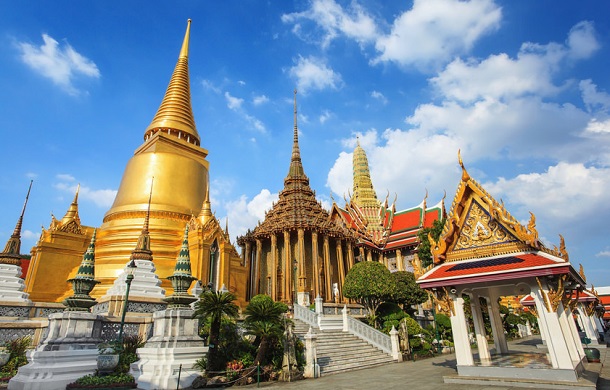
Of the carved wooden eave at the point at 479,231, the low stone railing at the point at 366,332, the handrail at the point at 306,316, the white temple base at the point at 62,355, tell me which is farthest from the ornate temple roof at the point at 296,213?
the white temple base at the point at 62,355

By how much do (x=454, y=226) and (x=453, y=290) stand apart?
5.80 ft

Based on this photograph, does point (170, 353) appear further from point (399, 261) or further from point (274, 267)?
point (399, 261)

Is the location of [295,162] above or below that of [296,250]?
above

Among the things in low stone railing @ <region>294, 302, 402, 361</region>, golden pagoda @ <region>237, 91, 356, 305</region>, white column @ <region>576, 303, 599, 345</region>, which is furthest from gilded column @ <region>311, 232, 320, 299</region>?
white column @ <region>576, 303, 599, 345</region>

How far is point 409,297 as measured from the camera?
2114 centimetres

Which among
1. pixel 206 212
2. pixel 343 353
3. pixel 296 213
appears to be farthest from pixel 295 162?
pixel 343 353

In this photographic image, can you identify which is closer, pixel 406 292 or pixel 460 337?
pixel 460 337

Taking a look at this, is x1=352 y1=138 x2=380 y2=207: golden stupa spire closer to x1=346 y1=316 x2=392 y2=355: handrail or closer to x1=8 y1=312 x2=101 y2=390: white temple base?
x1=346 y1=316 x2=392 y2=355: handrail

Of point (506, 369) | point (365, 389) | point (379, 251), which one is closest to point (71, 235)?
point (365, 389)

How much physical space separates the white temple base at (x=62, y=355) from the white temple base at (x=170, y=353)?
4.04 feet

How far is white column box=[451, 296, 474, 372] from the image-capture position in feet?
28.0

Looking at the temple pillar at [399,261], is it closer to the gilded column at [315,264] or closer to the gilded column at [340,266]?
the gilded column at [340,266]

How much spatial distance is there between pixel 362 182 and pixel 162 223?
1288 inches

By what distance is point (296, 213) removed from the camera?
29.7 m
